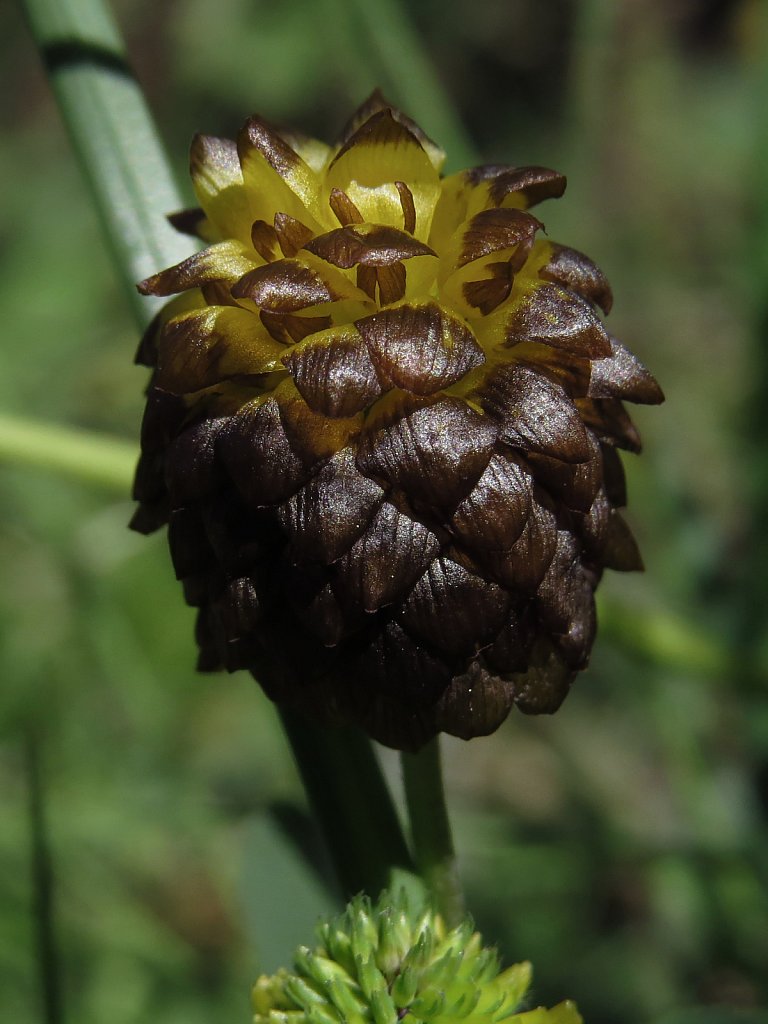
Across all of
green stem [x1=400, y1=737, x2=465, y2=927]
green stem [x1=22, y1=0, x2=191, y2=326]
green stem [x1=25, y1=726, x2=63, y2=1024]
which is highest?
green stem [x1=22, y1=0, x2=191, y2=326]

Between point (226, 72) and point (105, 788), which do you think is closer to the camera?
point (105, 788)

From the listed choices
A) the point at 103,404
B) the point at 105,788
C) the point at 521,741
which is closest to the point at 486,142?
the point at 103,404

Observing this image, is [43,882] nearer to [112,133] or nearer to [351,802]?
[351,802]

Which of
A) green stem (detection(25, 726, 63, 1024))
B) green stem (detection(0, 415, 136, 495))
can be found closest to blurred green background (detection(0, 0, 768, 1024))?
green stem (detection(25, 726, 63, 1024))

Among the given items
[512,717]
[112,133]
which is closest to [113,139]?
[112,133]

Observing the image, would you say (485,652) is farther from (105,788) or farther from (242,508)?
(105,788)

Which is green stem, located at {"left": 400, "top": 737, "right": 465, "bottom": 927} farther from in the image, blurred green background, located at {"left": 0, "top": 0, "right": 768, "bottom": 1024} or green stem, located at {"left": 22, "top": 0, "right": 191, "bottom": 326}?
green stem, located at {"left": 22, "top": 0, "right": 191, "bottom": 326}

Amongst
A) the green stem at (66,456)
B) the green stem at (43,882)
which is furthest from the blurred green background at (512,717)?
the green stem at (66,456)
